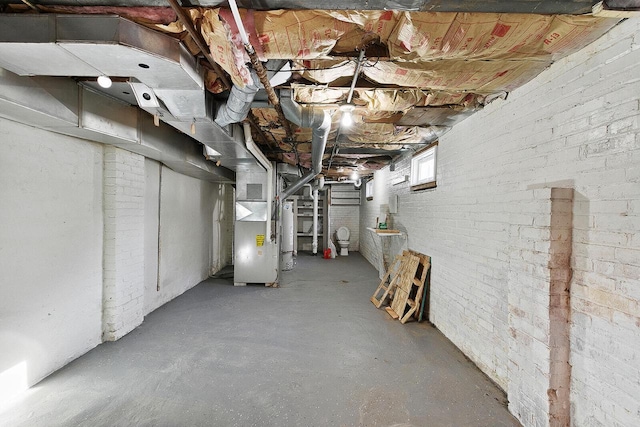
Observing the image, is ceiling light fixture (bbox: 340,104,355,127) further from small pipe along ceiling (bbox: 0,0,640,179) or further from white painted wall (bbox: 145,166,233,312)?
white painted wall (bbox: 145,166,233,312)

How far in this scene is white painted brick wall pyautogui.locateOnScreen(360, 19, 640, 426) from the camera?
1312 mm

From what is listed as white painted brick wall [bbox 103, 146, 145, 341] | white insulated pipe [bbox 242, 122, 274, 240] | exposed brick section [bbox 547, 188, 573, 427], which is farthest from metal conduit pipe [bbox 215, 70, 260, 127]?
exposed brick section [bbox 547, 188, 573, 427]

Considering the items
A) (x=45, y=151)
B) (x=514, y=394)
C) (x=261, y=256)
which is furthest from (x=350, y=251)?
(x=45, y=151)

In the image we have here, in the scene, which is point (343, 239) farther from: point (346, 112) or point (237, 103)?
point (237, 103)

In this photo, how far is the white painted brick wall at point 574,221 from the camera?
4.30 ft

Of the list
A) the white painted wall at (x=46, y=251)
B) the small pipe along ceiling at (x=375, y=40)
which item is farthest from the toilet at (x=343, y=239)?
the white painted wall at (x=46, y=251)

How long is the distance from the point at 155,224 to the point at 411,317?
12.0ft

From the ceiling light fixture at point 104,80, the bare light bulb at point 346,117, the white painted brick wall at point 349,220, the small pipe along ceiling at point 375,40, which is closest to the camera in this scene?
the small pipe along ceiling at point 375,40

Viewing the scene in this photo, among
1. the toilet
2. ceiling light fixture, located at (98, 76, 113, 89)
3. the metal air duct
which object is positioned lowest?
the toilet

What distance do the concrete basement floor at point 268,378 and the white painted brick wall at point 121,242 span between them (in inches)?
8.8

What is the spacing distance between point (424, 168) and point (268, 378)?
323cm

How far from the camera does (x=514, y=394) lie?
1.83 m

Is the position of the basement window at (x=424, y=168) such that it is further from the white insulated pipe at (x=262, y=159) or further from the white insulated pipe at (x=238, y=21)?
the white insulated pipe at (x=238, y=21)

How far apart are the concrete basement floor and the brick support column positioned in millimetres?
292
